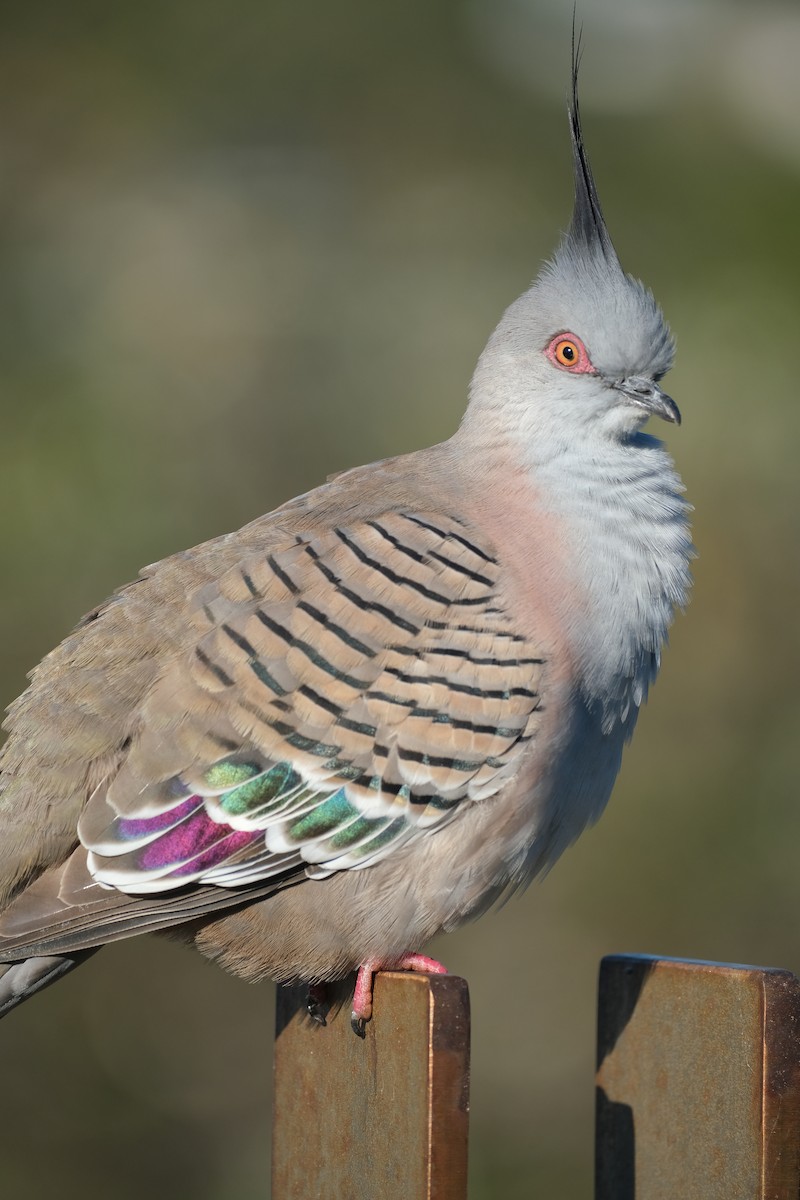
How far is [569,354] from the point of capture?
12.4ft

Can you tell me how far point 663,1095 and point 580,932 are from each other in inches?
203

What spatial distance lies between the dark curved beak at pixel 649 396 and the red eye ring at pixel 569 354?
10 cm

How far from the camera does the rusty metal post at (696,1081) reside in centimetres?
245

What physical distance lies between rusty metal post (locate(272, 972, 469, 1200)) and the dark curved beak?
1.65 meters

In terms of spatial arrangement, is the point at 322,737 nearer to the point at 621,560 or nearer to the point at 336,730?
the point at 336,730

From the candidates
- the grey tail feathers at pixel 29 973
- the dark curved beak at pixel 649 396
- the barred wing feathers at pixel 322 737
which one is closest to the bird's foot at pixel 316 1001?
the barred wing feathers at pixel 322 737

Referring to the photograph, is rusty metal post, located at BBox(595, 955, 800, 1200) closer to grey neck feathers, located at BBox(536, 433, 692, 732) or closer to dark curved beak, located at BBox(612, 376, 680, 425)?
grey neck feathers, located at BBox(536, 433, 692, 732)

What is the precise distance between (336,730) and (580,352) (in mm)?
1331

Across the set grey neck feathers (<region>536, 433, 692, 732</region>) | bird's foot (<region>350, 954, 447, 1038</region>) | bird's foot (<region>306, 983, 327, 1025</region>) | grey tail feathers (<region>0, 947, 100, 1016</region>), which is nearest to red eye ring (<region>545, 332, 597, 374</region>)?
grey neck feathers (<region>536, 433, 692, 732</region>)

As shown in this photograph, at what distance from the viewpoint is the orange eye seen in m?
3.76

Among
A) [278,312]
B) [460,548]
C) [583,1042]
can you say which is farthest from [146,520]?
[460,548]

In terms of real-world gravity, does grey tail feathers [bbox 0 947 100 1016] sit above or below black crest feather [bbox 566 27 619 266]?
below

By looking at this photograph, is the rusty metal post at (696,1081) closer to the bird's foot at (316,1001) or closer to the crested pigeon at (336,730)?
the crested pigeon at (336,730)

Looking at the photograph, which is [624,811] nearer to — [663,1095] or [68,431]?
[68,431]
